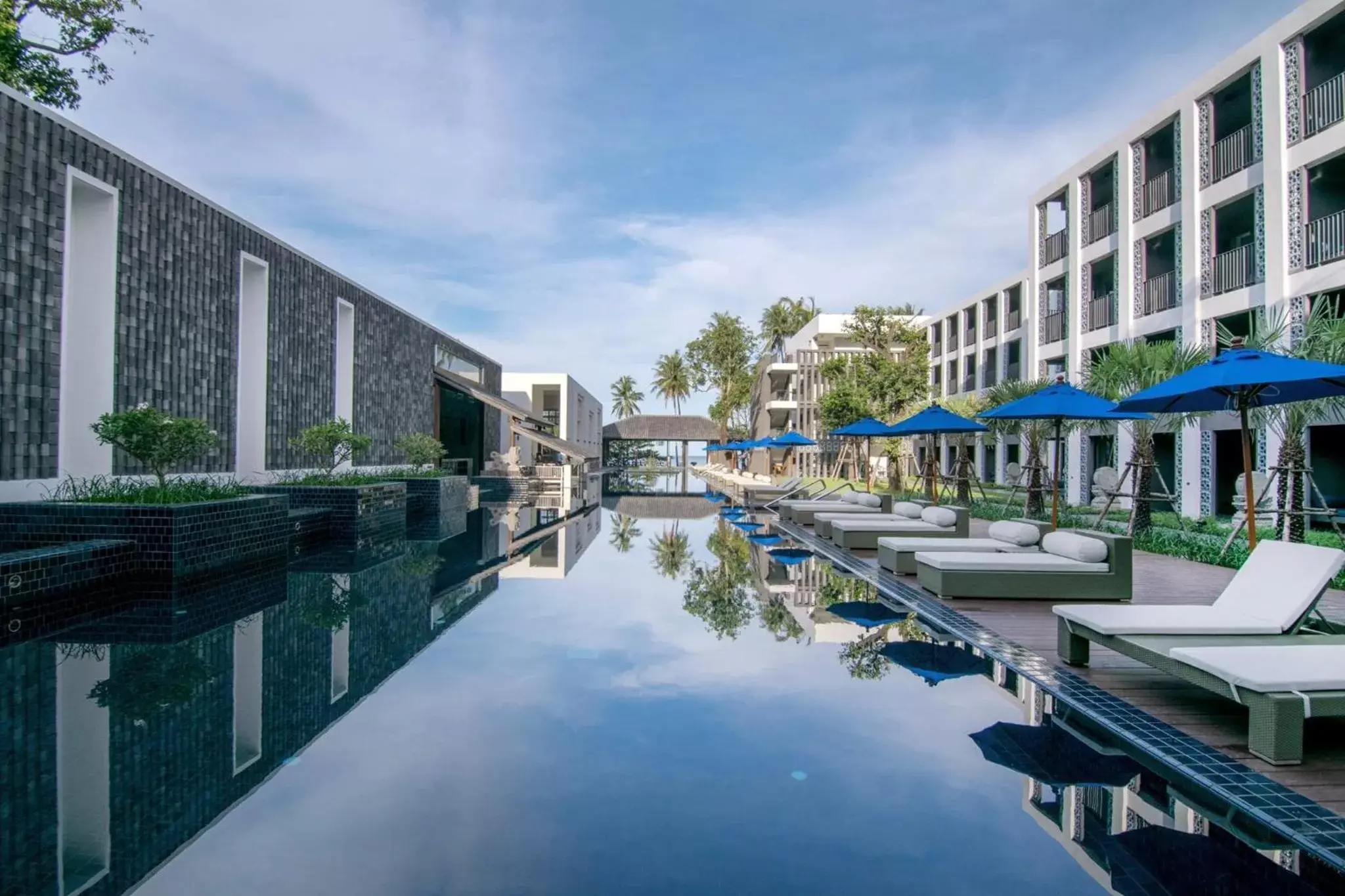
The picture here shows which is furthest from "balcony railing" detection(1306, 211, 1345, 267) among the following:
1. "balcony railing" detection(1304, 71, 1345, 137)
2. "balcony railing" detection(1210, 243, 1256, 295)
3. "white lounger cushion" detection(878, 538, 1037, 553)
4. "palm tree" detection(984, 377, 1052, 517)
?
"white lounger cushion" detection(878, 538, 1037, 553)

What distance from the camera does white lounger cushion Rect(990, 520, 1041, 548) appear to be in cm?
834

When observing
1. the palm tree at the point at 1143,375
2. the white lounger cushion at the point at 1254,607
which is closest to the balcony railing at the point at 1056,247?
the palm tree at the point at 1143,375

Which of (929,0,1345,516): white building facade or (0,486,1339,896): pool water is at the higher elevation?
(929,0,1345,516): white building facade

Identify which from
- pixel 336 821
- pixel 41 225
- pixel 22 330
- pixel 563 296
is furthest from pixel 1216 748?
pixel 563 296

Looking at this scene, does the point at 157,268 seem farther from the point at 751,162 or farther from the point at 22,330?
the point at 751,162

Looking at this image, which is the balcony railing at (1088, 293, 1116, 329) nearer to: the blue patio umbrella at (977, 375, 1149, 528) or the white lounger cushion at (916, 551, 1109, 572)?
the blue patio umbrella at (977, 375, 1149, 528)

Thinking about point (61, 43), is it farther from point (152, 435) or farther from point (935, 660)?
point (935, 660)

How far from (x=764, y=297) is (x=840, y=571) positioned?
158ft

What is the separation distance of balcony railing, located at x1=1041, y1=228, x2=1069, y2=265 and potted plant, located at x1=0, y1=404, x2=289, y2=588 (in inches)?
811

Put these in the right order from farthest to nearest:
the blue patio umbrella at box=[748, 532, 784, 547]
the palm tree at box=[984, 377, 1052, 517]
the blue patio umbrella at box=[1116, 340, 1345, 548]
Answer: the palm tree at box=[984, 377, 1052, 517] → the blue patio umbrella at box=[748, 532, 784, 547] → the blue patio umbrella at box=[1116, 340, 1345, 548]

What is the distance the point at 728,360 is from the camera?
176 feet

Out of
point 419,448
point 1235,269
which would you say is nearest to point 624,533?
point 419,448

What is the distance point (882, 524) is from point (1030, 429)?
752 centimetres

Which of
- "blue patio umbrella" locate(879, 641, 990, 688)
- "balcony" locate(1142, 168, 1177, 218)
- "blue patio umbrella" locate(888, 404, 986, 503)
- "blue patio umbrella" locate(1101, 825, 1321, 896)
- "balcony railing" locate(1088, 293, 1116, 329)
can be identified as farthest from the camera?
"balcony railing" locate(1088, 293, 1116, 329)
